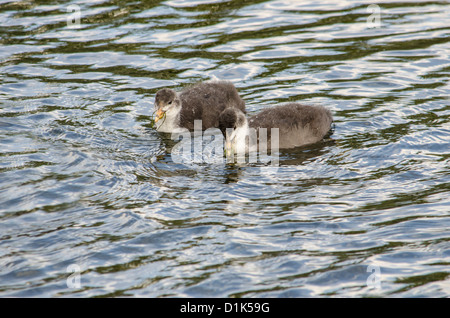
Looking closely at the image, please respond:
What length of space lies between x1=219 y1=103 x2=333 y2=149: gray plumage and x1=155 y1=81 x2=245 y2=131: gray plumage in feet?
2.41

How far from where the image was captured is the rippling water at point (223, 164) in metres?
5.79

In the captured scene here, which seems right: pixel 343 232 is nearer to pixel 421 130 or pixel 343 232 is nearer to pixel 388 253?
pixel 388 253

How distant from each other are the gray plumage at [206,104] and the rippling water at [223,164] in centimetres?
Result: 47

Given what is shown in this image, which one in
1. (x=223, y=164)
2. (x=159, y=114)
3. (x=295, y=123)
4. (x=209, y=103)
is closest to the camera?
(x=223, y=164)

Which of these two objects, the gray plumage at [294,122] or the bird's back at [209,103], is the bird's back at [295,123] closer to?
the gray plumage at [294,122]

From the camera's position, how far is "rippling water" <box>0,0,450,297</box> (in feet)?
19.0

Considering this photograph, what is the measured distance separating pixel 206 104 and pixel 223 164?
1598mm

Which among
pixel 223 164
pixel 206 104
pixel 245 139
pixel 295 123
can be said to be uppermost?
pixel 206 104

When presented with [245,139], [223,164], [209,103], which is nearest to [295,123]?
[245,139]

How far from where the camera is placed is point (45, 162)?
8117mm

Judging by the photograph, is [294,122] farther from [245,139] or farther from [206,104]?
[206,104]

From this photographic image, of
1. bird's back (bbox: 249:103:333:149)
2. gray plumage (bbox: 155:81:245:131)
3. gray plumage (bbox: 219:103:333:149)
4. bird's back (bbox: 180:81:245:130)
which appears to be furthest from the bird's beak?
bird's back (bbox: 249:103:333:149)

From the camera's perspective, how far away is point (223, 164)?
8352 millimetres
